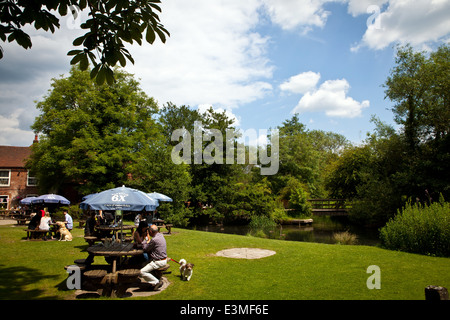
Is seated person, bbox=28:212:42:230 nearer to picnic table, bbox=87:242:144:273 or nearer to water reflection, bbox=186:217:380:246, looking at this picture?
picnic table, bbox=87:242:144:273

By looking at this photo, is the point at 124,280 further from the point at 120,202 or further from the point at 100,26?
the point at 100,26

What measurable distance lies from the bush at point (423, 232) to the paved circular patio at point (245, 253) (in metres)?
5.77

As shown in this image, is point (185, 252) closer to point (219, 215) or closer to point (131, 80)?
point (219, 215)

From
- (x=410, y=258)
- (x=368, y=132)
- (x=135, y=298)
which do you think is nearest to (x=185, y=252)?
(x=135, y=298)

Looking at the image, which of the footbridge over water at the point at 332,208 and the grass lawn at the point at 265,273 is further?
the footbridge over water at the point at 332,208

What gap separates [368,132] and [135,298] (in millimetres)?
37209

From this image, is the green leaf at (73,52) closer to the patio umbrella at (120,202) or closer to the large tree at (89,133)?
the patio umbrella at (120,202)

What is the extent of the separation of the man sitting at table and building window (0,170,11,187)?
38.7 m

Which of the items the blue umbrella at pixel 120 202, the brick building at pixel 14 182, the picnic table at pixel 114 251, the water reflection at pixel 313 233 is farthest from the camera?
the brick building at pixel 14 182

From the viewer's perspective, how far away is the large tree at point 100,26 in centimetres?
418

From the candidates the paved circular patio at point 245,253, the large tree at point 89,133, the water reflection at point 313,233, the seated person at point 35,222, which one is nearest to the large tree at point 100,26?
the paved circular patio at point 245,253

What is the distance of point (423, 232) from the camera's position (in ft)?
40.1

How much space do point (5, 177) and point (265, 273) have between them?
40110 millimetres
